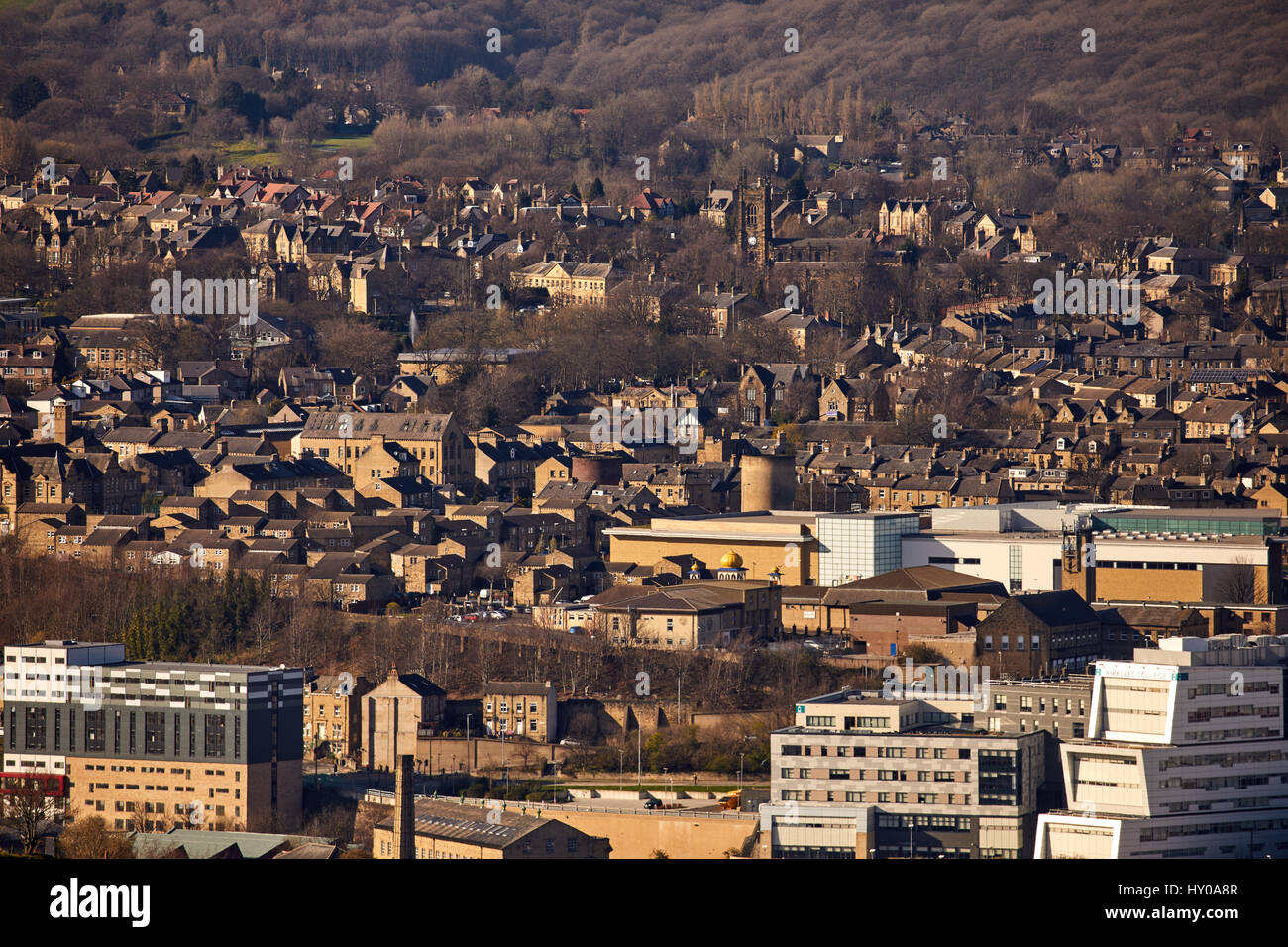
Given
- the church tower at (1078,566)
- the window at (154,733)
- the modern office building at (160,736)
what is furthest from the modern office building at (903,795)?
the church tower at (1078,566)

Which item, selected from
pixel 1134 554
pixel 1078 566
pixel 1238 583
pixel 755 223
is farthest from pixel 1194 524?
pixel 755 223

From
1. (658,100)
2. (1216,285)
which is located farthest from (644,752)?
(658,100)

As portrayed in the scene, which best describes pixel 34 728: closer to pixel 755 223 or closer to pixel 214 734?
pixel 214 734

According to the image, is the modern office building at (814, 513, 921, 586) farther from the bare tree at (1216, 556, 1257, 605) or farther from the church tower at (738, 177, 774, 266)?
the church tower at (738, 177, 774, 266)

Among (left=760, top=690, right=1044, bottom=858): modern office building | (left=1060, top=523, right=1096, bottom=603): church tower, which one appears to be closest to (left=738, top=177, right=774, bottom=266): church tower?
(left=1060, top=523, right=1096, bottom=603): church tower

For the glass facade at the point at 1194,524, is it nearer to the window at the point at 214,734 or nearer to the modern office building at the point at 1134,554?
the modern office building at the point at 1134,554

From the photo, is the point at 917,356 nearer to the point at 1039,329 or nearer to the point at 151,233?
the point at 1039,329
